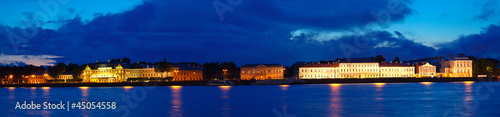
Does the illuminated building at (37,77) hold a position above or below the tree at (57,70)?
below

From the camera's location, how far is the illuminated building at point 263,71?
8938cm

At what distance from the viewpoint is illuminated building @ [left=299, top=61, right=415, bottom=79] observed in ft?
292

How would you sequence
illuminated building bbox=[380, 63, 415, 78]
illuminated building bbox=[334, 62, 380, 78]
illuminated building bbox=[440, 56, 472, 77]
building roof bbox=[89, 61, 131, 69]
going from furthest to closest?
building roof bbox=[89, 61, 131, 69] < illuminated building bbox=[380, 63, 415, 78] < illuminated building bbox=[334, 62, 380, 78] < illuminated building bbox=[440, 56, 472, 77]

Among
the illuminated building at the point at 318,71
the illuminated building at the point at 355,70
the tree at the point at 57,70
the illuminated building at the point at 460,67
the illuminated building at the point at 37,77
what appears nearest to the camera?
the illuminated building at the point at 318,71

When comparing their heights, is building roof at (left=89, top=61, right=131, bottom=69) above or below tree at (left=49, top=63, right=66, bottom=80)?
above

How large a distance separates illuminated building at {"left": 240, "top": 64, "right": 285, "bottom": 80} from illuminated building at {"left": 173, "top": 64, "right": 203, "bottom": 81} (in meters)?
8.55

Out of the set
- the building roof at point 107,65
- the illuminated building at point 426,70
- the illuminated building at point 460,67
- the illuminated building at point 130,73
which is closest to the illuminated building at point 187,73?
the illuminated building at point 130,73

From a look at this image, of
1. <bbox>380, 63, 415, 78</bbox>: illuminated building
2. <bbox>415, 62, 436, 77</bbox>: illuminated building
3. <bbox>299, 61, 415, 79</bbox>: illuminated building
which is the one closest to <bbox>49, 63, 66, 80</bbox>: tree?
<bbox>299, 61, 415, 79</bbox>: illuminated building

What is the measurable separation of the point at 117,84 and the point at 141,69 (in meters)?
11.9

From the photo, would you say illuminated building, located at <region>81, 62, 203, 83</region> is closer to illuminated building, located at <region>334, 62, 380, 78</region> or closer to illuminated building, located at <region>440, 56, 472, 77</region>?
illuminated building, located at <region>334, 62, 380, 78</region>

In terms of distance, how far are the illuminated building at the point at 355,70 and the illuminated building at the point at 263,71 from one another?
4.02 metres

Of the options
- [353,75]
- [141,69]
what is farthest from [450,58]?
[141,69]

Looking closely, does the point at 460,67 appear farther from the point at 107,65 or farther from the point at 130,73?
the point at 107,65

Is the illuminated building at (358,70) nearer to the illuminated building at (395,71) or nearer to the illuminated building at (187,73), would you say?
the illuminated building at (395,71)
